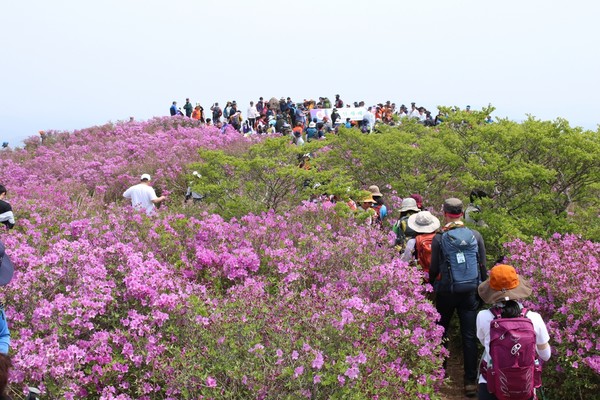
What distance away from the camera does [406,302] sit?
16.1 feet

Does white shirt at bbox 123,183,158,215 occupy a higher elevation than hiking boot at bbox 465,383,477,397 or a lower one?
higher

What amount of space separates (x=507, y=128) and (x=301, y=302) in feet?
16.4

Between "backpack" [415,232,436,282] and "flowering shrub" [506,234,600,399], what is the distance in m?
0.97

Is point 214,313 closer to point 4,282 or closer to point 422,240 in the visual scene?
point 4,282

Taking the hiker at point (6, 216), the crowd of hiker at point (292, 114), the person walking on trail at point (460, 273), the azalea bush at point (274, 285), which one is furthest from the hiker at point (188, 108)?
the person walking on trail at point (460, 273)

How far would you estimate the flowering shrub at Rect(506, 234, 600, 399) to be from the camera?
491 centimetres

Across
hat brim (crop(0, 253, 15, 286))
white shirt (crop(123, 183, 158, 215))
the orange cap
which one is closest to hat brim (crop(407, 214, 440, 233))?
the orange cap

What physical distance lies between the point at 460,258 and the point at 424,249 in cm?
65

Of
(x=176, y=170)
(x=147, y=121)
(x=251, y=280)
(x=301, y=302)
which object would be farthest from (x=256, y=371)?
(x=147, y=121)

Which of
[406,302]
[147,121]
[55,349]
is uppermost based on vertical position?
[55,349]

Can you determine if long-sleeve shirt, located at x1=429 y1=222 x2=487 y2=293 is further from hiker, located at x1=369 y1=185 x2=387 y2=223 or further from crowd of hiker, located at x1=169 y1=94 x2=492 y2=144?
crowd of hiker, located at x1=169 y1=94 x2=492 y2=144

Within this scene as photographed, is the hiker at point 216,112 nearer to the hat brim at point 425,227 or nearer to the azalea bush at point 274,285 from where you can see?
the azalea bush at point 274,285

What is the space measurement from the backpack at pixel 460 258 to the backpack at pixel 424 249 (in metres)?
0.53

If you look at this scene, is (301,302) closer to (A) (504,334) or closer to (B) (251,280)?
(B) (251,280)
